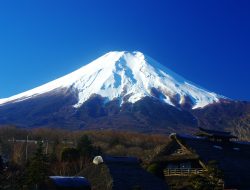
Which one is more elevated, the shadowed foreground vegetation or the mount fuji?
the mount fuji

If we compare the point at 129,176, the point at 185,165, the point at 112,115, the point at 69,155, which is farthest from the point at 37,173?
the point at 112,115

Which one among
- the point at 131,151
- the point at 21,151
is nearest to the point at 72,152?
the point at 21,151

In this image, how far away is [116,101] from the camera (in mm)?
122750

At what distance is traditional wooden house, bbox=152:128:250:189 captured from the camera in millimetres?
28875

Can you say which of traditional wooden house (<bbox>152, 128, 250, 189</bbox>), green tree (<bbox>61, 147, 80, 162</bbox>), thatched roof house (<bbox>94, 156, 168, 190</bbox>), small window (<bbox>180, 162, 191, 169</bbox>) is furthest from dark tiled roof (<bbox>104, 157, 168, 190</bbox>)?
green tree (<bbox>61, 147, 80, 162</bbox>)

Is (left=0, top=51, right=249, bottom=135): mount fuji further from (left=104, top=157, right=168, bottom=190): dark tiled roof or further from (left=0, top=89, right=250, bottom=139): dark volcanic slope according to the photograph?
(left=104, top=157, right=168, bottom=190): dark tiled roof

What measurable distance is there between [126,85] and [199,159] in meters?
106

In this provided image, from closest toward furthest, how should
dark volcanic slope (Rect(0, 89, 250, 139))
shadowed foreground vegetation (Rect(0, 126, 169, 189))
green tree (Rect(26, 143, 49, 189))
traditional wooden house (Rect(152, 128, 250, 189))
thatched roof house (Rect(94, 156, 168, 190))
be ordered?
green tree (Rect(26, 143, 49, 189)), shadowed foreground vegetation (Rect(0, 126, 169, 189)), thatched roof house (Rect(94, 156, 168, 190)), traditional wooden house (Rect(152, 128, 250, 189)), dark volcanic slope (Rect(0, 89, 250, 139))

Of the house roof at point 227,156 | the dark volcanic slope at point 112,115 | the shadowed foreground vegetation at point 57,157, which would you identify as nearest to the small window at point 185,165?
the house roof at point 227,156

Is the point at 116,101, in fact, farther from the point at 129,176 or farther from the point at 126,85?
the point at 129,176

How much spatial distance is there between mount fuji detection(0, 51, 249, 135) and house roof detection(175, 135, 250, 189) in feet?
197

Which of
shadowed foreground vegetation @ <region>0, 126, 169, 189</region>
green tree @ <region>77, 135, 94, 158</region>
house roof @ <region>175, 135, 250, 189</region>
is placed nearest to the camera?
shadowed foreground vegetation @ <region>0, 126, 169, 189</region>

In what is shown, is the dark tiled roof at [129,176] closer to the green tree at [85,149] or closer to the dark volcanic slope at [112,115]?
the green tree at [85,149]

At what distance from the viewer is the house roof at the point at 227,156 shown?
28.3m
